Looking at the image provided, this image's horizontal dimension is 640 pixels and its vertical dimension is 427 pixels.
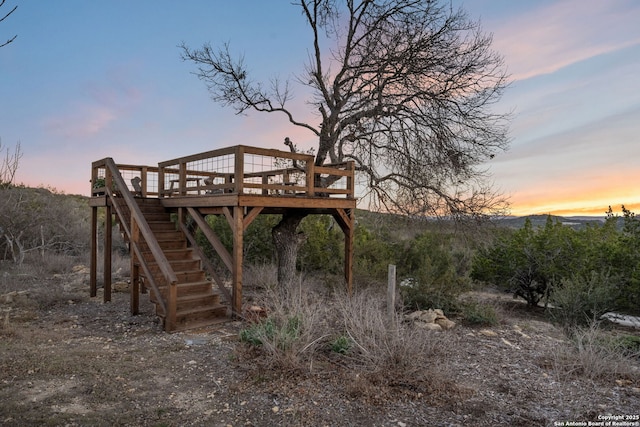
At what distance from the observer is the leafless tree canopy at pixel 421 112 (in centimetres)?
942

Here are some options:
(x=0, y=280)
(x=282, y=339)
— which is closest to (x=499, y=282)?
(x=282, y=339)

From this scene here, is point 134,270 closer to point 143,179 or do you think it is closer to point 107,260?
point 107,260

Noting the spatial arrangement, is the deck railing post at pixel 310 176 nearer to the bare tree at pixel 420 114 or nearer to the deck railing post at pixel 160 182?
the bare tree at pixel 420 114

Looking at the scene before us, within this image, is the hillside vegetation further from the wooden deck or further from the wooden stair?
the wooden deck

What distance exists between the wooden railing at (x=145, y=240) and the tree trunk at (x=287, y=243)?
3.16 metres

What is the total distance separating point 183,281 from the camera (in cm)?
754

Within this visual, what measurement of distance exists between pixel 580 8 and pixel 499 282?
7.13 metres

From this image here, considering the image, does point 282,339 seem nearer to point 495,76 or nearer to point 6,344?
point 6,344

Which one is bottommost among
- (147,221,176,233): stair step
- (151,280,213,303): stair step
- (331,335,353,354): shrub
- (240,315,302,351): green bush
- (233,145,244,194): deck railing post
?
(331,335,353,354): shrub

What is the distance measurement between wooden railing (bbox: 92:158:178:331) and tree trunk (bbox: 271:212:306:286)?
10.4 ft

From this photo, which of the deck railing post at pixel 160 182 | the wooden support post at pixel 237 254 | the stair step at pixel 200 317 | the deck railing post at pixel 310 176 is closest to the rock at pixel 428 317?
the deck railing post at pixel 310 176

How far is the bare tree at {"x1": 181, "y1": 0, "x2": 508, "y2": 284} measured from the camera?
9.42m

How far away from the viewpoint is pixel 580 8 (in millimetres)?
7961

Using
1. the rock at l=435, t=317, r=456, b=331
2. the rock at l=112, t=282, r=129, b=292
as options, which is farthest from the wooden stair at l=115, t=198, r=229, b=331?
the rock at l=435, t=317, r=456, b=331
